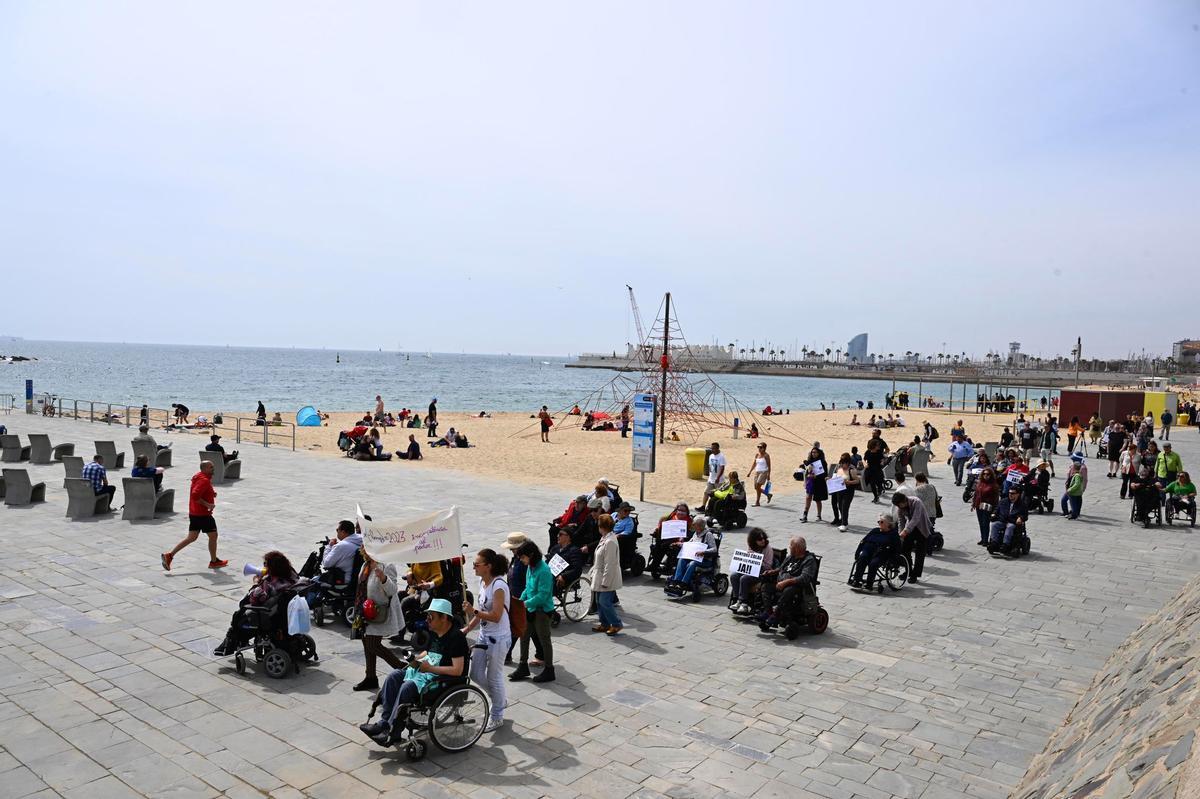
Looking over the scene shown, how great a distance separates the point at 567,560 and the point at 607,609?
863 mm

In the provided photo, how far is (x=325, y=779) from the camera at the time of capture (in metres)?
5.82

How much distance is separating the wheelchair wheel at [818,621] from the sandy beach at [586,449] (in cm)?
935

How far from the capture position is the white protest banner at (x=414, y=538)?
7203mm

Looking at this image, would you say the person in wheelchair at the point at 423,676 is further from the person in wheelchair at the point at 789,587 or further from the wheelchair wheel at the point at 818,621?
the wheelchair wheel at the point at 818,621

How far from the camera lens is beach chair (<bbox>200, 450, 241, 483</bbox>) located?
61.7ft

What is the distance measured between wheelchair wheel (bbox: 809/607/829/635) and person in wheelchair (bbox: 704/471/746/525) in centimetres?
553

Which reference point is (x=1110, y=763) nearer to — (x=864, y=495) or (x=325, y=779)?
(x=325, y=779)

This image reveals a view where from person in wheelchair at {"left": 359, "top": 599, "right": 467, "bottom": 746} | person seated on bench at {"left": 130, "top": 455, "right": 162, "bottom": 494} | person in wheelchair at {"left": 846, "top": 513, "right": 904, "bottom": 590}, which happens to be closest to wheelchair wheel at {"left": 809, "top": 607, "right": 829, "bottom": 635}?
person in wheelchair at {"left": 846, "top": 513, "right": 904, "bottom": 590}

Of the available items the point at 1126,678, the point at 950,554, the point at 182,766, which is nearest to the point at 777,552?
the point at 1126,678

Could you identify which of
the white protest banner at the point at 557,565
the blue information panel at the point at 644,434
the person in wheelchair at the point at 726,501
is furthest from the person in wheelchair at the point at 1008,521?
the white protest banner at the point at 557,565

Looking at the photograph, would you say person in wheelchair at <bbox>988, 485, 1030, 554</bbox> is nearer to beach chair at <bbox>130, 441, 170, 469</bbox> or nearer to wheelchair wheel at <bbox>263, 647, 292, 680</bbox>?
wheelchair wheel at <bbox>263, 647, 292, 680</bbox>

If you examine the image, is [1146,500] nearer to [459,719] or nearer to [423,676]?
[459,719]

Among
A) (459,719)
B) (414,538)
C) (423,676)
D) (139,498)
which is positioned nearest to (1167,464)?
(414,538)

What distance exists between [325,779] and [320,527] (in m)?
9.12
